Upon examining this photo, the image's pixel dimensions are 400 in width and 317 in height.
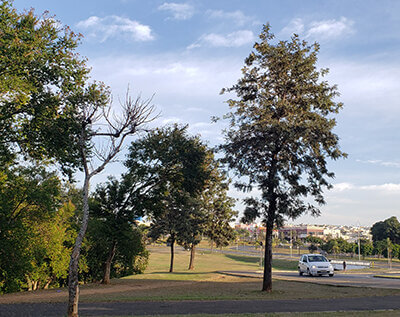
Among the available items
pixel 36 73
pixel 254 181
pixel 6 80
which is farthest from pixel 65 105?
pixel 254 181

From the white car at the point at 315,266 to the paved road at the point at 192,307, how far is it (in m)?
17.1

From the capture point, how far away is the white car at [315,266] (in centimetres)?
3369

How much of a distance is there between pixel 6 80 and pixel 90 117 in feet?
30.7

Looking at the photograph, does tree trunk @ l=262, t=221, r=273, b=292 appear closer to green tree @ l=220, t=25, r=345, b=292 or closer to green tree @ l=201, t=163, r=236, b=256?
green tree @ l=220, t=25, r=345, b=292

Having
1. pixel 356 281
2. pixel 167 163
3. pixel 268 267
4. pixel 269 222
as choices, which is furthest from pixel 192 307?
pixel 356 281

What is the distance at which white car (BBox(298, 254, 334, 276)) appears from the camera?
1326 inches

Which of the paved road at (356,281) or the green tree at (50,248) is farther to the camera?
the green tree at (50,248)

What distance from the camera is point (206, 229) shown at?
147ft

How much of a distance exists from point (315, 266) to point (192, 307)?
2235 centimetres

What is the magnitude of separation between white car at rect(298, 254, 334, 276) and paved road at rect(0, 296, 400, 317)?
56.1 feet

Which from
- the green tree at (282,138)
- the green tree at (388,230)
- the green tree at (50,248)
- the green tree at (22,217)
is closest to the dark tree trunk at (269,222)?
the green tree at (282,138)

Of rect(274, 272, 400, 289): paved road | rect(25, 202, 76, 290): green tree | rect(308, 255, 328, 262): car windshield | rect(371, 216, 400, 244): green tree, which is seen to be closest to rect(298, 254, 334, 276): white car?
rect(308, 255, 328, 262): car windshield

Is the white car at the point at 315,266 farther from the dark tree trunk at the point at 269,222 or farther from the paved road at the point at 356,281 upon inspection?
the dark tree trunk at the point at 269,222

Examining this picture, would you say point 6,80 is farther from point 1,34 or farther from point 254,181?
point 254,181
